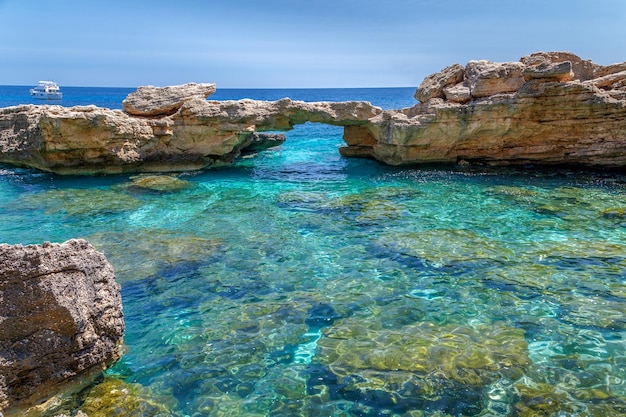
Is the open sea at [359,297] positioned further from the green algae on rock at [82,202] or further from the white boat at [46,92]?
the white boat at [46,92]

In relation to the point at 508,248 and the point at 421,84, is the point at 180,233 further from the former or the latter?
the point at 421,84

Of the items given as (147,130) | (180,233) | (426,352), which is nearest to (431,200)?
(180,233)

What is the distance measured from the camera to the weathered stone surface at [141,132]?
18141 millimetres

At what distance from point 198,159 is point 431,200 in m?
11.0

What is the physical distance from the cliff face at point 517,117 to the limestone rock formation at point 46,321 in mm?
15718

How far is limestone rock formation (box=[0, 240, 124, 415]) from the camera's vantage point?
5105 mm

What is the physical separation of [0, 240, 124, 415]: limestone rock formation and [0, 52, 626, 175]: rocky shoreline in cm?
1426

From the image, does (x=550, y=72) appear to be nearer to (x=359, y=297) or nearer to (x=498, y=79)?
(x=498, y=79)

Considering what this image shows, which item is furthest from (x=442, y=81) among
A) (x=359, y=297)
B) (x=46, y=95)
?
(x=46, y=95)

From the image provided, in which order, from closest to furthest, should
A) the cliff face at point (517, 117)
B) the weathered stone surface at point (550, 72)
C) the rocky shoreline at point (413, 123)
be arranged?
the weathered stone surface at point (550, 72)
the cliff face at point (517, 117)
the rocky shoreline at point (413, 123)

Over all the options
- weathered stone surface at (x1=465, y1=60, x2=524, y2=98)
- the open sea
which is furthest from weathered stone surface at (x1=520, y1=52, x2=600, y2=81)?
the open sea

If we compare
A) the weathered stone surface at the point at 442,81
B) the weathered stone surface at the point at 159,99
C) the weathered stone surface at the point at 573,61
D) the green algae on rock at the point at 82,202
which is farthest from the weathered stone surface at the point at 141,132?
the weathered stone surface at the point at 573,61

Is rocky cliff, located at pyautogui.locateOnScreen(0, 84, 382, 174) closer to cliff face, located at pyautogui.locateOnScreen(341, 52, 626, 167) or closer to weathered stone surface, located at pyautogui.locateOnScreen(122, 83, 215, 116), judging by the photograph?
weathered stone surface, located at pyautogui.locateOnScreen(122, 83, 215, 116)

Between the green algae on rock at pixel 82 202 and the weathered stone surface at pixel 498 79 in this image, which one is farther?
the weathered stone surface at pixel 498 79
